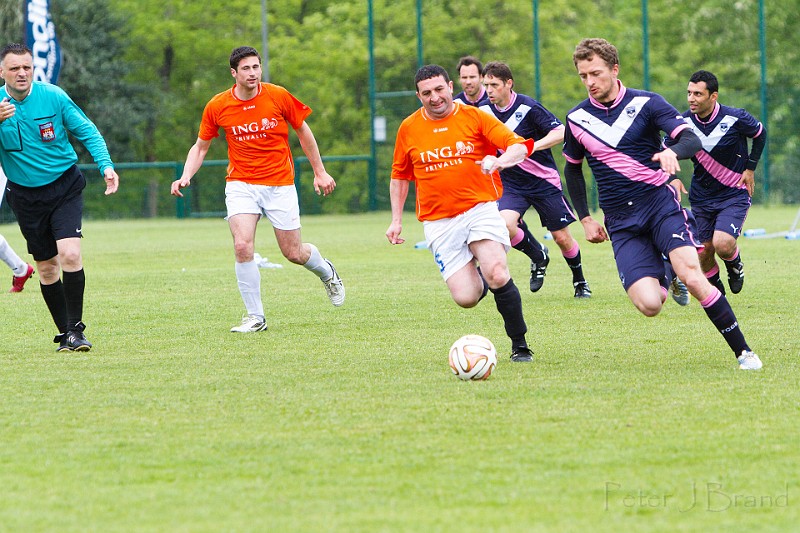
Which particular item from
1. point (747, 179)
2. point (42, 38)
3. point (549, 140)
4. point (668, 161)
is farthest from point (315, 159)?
point (42, 38)

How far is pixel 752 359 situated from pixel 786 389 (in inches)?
25.1

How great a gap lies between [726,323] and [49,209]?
15.0ft

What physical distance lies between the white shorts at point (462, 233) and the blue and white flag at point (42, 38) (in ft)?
68.1

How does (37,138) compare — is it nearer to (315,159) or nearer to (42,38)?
(315,159)

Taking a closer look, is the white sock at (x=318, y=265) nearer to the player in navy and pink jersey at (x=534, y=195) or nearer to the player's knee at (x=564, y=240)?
the player in navy and pink jersey at (x=534, y=195)

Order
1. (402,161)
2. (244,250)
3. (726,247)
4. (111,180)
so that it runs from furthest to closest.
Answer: (726,247) → (244,250) → (111,180) → (402,161)

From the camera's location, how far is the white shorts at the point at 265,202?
32.7ft

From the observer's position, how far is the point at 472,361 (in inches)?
280

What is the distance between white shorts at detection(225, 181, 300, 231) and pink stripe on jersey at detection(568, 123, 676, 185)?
2.87 metres

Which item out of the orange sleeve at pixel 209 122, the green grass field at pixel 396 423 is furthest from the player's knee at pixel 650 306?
the orange sleeve at pixel 209 122

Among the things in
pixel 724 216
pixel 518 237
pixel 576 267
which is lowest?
pixel 576 267

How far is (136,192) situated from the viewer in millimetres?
39188

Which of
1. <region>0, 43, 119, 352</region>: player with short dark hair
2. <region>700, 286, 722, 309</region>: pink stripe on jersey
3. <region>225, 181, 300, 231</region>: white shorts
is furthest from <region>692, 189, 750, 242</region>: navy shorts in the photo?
<region>0, 43, 119, 352</region>: player with short dark hair
